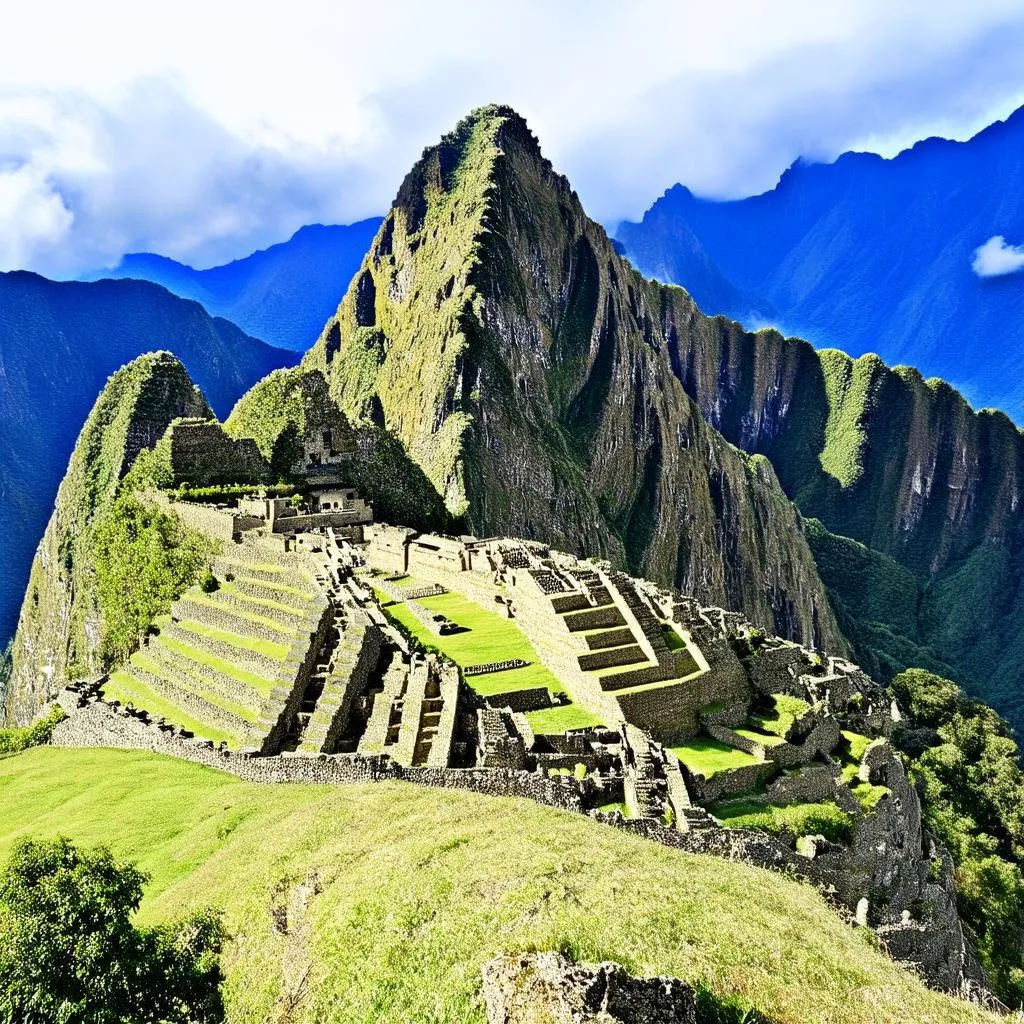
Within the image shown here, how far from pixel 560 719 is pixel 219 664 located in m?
12.9

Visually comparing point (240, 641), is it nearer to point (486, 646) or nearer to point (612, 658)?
point (486, 646)

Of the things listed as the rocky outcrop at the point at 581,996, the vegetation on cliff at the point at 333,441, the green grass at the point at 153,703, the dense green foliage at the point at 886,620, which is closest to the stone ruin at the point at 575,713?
the green grass at the point at 153,703

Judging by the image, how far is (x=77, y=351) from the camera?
117 metres

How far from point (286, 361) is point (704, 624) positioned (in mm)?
126081

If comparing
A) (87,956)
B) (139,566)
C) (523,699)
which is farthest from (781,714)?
(139,566)

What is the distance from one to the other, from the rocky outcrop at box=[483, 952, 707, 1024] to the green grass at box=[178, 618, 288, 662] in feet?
71.4

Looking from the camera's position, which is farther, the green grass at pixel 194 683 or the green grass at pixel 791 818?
the green grass at pixel 194 683

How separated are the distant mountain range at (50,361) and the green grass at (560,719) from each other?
94828 mm

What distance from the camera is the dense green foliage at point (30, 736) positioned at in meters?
34.9

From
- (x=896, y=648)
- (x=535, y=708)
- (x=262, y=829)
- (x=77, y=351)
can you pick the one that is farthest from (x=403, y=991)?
(x=896, y=648)

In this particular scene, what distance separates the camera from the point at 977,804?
156 ft

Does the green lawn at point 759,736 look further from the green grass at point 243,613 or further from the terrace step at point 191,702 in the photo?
the terrace step at point 191,702

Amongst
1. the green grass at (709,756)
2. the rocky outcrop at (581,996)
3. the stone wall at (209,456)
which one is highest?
the stone wall at (209,456)

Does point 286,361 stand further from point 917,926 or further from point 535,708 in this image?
point 917,926
